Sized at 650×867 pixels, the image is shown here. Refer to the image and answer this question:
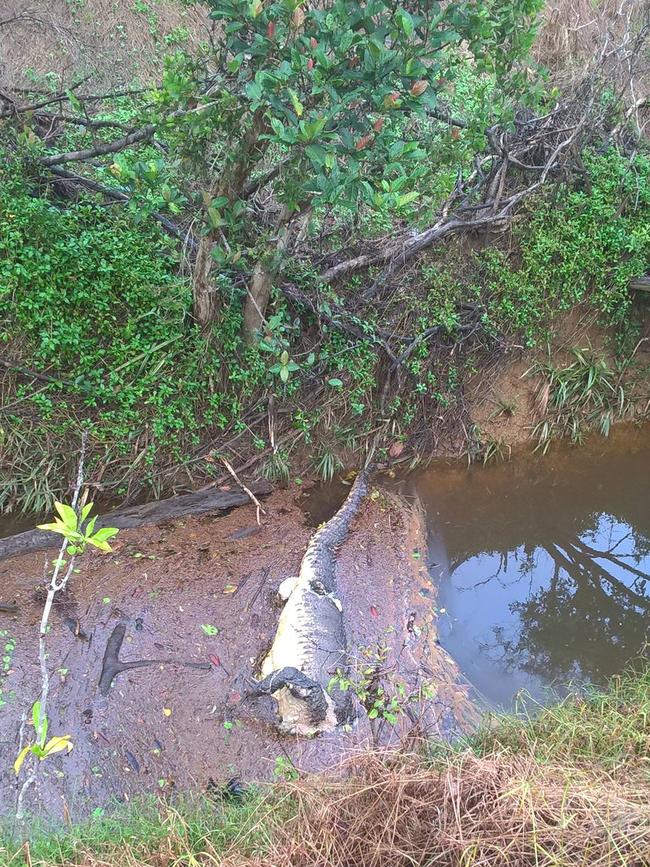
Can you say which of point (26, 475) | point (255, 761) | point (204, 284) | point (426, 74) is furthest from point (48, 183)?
point (255, 761)

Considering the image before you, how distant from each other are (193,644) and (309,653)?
84 cm

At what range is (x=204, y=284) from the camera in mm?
4637

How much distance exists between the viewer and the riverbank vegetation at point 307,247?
309 cm

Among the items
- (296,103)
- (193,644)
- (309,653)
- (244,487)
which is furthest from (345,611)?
(296,103)

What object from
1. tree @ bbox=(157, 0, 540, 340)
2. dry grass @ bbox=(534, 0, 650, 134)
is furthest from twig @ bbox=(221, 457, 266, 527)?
dry grass @ bbox=(534, 0, 650, 134)

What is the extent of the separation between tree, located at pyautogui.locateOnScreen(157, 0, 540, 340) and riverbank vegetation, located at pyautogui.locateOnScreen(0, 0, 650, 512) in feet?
0.05

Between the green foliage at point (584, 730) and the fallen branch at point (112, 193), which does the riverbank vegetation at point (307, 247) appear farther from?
the green foliage at point (584, 730)

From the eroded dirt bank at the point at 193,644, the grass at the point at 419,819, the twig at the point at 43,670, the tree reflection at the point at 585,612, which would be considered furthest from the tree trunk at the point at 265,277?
the grass at the point at 419,819

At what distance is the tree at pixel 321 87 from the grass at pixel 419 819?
9.30ft

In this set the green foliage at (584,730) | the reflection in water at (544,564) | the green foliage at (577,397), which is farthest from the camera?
the green foliage at (577,397)

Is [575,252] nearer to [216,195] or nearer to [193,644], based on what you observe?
[216,195]

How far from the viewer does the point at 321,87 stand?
107 inches

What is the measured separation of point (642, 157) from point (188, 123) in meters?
5.28

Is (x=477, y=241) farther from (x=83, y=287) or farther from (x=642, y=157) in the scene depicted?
(x=83, y=287)
